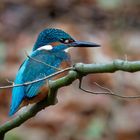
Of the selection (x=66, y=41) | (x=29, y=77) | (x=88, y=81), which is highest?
(x=66, y=41)

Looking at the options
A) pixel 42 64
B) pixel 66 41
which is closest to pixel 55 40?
pixel 66 41

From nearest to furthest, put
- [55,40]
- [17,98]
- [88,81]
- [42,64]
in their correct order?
[17,98] < [42,64] < [55,40] < [88,81]

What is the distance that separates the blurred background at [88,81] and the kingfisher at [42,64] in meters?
2.27

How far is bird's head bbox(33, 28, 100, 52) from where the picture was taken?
478 centimetres

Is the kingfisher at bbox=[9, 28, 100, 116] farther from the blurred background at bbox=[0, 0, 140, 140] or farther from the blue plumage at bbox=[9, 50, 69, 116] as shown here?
the blurred background at bbox=[0, 0, 140, 140]

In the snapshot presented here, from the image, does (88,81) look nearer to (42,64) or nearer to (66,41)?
(66,41)

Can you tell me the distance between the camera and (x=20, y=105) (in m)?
4.46

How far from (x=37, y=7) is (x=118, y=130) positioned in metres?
2.47

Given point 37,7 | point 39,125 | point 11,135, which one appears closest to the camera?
point 11,135

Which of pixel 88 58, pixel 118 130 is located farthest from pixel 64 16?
pixel 118 130

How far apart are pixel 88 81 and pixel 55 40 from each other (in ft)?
11.4

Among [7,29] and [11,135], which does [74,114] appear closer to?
[11,135]

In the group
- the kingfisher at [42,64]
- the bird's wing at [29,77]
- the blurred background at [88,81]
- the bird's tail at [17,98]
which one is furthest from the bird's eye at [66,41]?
the blurred background at [88,81]

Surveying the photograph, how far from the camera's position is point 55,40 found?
4805 millimetres
